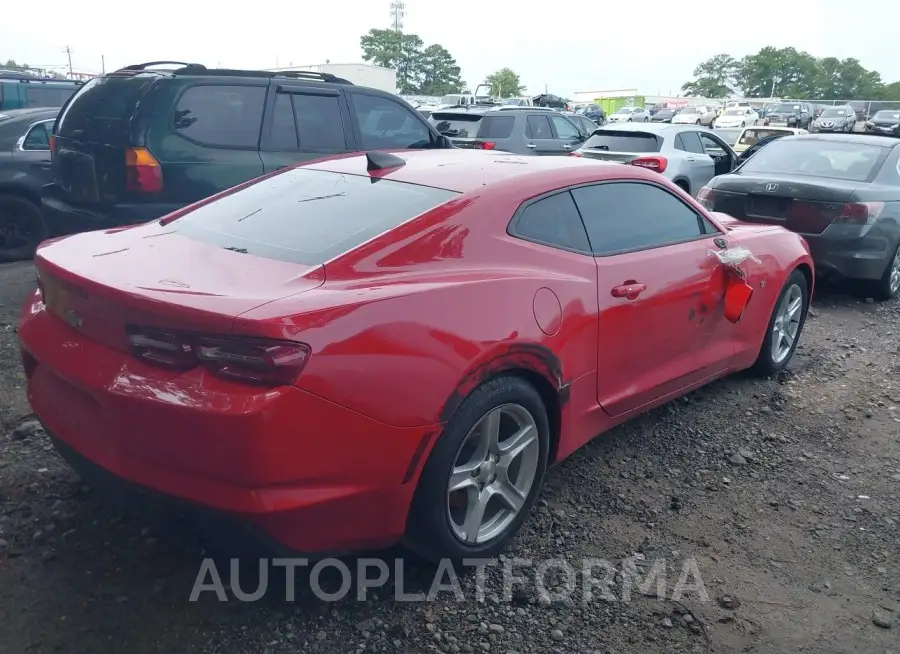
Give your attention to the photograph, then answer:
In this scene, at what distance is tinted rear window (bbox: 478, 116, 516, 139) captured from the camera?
12.2 m

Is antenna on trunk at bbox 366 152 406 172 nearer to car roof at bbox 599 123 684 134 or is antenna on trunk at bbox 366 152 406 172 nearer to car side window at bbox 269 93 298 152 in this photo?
car side window at bbox 269 93 298 152

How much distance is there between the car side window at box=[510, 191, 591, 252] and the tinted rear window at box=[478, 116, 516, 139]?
29.6ft

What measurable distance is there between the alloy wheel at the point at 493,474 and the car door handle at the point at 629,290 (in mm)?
751

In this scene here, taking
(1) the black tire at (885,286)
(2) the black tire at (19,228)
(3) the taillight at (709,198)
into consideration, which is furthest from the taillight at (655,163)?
(2) the black tire at (19,228)

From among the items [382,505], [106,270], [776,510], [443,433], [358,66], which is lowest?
[776,510]

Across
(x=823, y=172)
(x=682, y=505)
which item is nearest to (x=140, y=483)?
(x=682, y=505)

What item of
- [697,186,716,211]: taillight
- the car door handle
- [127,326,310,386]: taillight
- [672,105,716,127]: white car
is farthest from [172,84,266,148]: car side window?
[672,105,716,127]: white car

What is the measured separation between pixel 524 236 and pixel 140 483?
1.68m

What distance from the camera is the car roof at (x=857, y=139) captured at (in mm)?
7742

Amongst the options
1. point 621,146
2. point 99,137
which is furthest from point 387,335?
point 621,146

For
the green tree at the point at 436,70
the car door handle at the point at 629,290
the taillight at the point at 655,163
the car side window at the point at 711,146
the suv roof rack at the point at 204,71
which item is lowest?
the car door handle at the point at 629,290

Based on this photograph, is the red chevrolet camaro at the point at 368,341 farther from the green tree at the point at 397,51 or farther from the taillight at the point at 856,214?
the green tree at the point at 397,51

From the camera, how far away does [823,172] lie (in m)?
7.54

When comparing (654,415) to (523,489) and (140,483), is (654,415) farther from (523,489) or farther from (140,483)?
(140,483)
